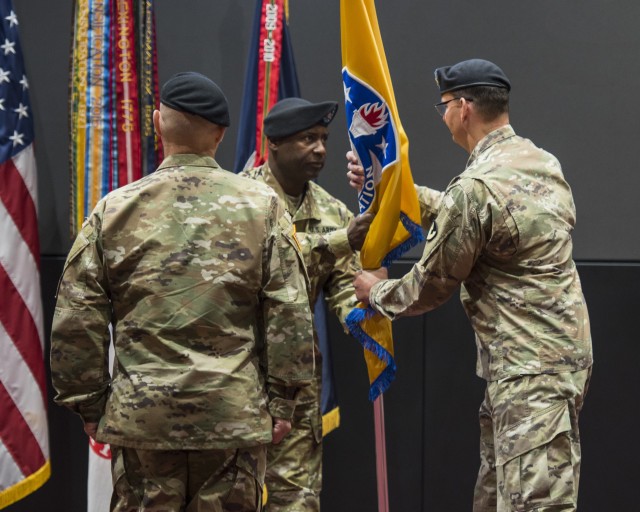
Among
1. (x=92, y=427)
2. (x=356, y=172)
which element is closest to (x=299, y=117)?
(x=356, y=172)

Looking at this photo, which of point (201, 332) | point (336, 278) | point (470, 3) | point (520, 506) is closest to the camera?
point (201, 332)

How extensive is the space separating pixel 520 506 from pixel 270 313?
93 centimetres

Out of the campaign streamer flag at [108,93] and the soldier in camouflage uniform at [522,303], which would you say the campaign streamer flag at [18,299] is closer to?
the campaign streamer flag at [108,93]

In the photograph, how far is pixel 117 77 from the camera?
3605 mm

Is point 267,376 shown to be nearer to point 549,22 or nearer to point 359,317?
point 359,317

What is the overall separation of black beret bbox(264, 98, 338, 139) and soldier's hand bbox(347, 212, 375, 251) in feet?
1.30

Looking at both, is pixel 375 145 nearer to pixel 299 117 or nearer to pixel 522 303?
pixel 299 117

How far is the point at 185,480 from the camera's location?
7.13ft

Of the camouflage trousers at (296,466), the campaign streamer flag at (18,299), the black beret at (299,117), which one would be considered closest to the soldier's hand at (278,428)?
the camouflage trousers at (296,466)

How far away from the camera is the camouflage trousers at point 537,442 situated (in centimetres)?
248

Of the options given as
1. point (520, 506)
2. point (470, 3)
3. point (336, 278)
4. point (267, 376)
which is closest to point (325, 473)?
point (336, 278)

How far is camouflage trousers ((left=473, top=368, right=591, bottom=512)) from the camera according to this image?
2477 millimetres

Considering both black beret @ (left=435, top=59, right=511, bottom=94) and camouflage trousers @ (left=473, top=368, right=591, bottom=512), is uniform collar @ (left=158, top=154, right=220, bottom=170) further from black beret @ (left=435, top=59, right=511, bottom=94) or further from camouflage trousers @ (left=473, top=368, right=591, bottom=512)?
camouflage trousers @ (left=473, top=368, right=591, bottom=512)

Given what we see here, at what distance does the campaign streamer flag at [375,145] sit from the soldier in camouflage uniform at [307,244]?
112 mm
